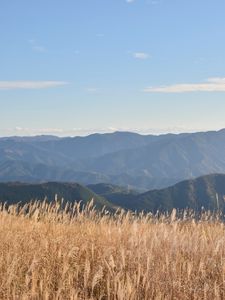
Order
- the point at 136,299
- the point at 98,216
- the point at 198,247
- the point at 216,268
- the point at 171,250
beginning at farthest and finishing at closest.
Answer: the point at 98,216 < the point at 198,247 < the point at 171,250 < the point at 216,268 < the point at 136,299

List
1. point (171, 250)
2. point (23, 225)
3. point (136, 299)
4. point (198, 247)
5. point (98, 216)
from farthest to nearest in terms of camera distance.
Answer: point (98, 216), point (23, 225), point (198, 247), point (171, 250), point (136, 299)

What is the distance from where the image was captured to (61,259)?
→ 525 centimetres

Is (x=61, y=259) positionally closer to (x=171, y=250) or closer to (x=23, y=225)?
(x=171, y=250)

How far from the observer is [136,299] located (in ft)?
13.9

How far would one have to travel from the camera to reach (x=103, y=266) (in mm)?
5129

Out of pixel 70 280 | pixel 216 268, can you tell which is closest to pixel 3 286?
pixel 70 280

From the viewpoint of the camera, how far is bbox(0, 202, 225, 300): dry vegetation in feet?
13.6

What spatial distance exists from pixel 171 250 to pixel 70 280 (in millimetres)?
1432

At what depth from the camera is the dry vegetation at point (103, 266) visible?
13.6ft

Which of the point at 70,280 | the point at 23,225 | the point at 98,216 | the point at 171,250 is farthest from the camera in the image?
the point at 98,216

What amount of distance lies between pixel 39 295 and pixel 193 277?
5.23 ft

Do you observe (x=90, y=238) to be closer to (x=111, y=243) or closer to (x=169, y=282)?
(x=111, y=243)

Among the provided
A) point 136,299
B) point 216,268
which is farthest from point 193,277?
point 136,299

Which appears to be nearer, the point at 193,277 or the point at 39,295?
the point at 39,295
